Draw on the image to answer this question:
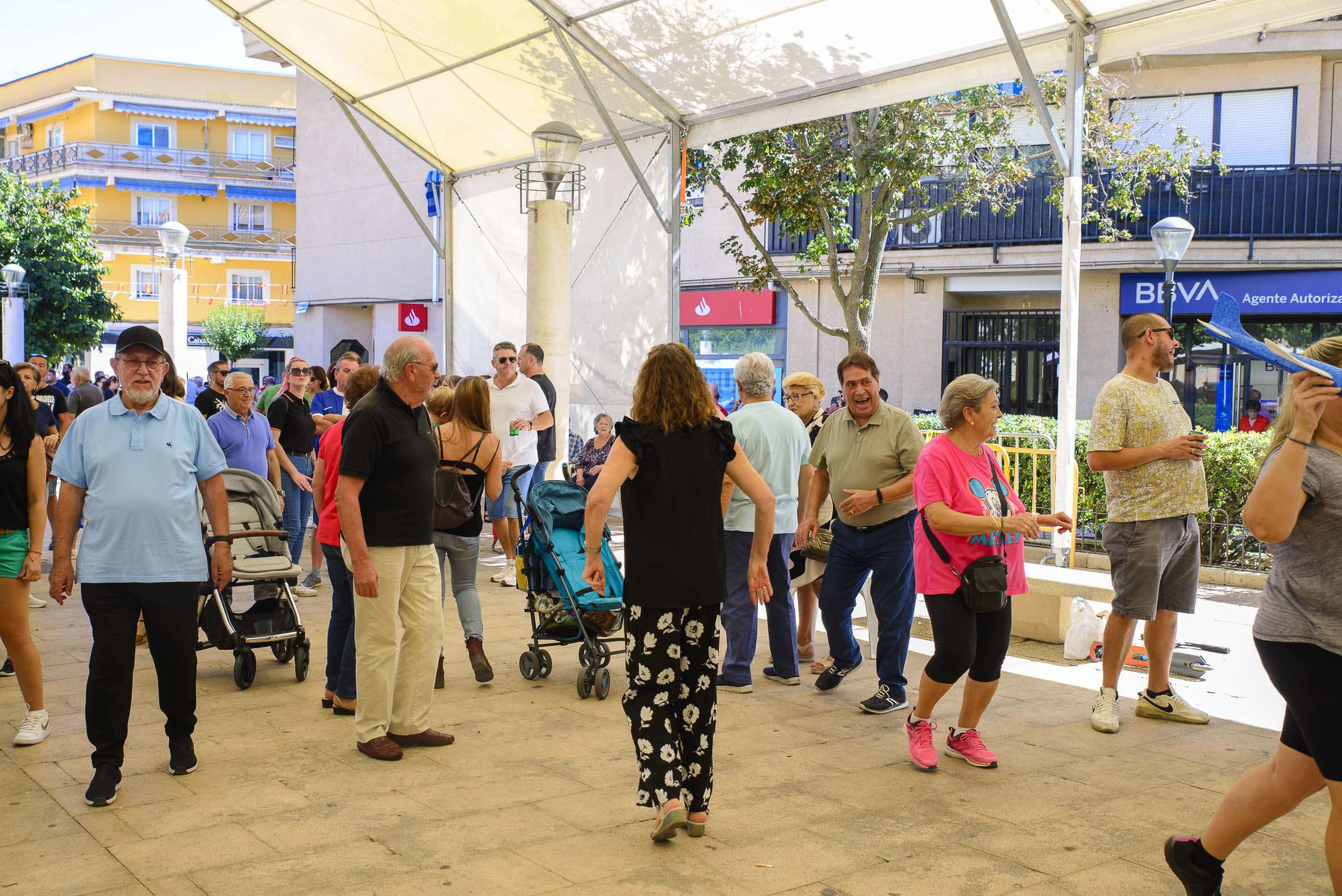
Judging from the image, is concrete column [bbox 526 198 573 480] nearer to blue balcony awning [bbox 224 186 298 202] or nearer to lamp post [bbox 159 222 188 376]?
lamp post [bbox 159 222 188 376]

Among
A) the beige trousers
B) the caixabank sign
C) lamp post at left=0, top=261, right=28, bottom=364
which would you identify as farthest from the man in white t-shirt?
lamp post at left=0, top=261, right=28, bottom=364

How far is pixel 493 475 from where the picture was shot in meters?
6.69

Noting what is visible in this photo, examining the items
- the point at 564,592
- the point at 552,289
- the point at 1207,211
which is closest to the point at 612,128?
the point at 552,289

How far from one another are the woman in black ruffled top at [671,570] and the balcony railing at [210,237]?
172 ft

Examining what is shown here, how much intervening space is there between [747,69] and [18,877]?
8.08 metres

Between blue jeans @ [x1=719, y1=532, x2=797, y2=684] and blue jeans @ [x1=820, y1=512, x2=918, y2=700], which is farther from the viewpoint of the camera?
blue jeans @ [x1=719, y1=532, x2=797, y2=684]

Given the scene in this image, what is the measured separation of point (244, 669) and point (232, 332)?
43980 millimetres

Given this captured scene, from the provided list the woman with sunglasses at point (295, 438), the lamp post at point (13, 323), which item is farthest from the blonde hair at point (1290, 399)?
the lamp post at point (13, 323)

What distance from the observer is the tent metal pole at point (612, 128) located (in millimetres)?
10734

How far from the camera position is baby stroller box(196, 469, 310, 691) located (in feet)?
22.6

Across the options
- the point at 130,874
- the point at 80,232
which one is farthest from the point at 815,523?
the point at 80,232

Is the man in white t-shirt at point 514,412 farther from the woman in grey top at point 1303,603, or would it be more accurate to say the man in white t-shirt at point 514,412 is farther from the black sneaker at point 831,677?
the woman in grey top at point 1303,603

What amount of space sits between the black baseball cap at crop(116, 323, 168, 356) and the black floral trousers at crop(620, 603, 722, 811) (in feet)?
7.28

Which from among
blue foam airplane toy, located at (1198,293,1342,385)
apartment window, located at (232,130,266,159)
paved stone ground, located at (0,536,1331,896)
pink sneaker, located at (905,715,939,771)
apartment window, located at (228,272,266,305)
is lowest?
paved stone ground, located at (0,536,1331,896)
